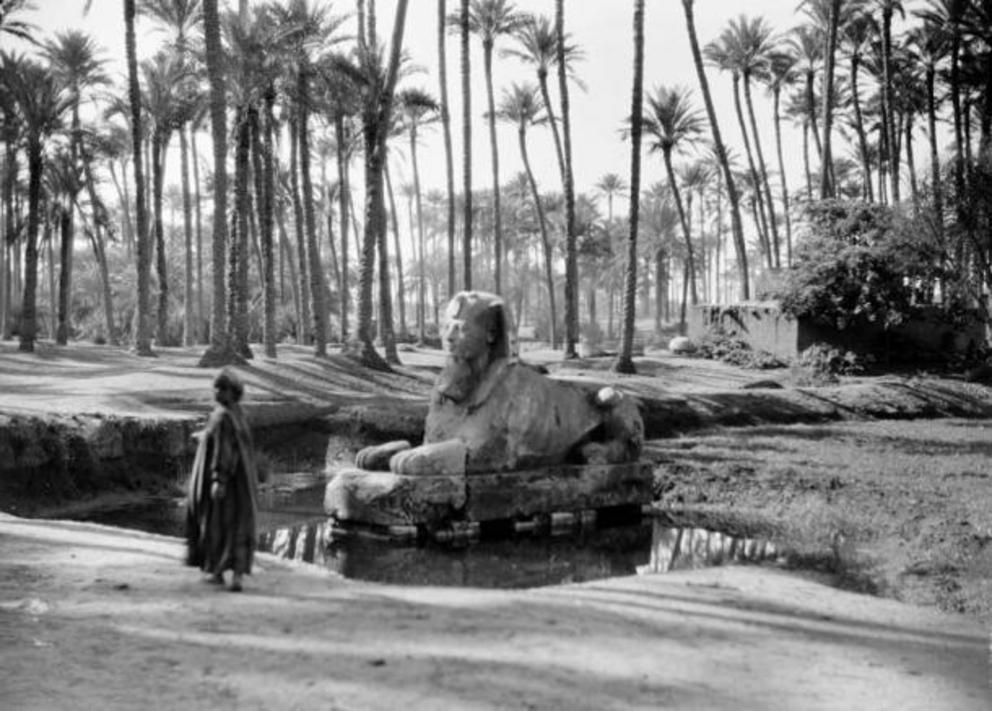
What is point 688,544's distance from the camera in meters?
10.7

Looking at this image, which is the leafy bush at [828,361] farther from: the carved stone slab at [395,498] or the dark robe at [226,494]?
the dark robe at [226,494]

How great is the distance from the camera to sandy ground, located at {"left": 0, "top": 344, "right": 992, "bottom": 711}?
4.91 meters

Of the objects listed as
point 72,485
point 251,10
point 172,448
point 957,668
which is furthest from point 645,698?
point 251,10

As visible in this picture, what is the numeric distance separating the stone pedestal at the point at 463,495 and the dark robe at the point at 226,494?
3.47m

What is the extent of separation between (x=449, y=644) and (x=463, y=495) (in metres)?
4.85

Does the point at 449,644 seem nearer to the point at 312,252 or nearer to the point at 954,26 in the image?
the point at 312,252

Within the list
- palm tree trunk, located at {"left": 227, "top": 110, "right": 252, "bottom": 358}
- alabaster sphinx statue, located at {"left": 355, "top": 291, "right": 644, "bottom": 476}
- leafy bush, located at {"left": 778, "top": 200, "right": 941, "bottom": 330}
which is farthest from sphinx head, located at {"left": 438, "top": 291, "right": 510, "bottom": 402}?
leafy bush, located at {"left": 778, "top": 200, "right": 941, "bottom": 330}

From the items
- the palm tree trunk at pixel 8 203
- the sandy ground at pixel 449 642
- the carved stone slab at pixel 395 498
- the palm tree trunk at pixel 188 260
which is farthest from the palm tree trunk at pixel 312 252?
the sandy ground at pixel 449 642

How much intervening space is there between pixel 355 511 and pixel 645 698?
599 centimetres

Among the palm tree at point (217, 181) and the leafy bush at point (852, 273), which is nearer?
the palm tree at point (217, 181)

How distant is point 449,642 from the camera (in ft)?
19.2

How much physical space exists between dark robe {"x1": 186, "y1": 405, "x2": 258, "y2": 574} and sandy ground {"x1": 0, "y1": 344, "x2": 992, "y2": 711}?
260 millimetres

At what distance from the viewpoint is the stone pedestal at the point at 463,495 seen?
10344 mm

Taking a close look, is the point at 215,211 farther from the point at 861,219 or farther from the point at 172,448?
the point at 861,219
